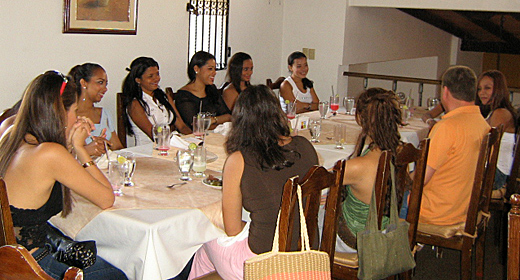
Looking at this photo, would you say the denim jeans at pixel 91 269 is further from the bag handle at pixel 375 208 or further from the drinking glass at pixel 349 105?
the drinking glass at pixel 349 105

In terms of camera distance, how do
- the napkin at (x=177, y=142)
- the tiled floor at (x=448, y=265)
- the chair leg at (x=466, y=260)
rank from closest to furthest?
the chair leg at (x=466, y=260) < the napkin at (x=177, y=142) < the tiled floor at (x=448, y=265)

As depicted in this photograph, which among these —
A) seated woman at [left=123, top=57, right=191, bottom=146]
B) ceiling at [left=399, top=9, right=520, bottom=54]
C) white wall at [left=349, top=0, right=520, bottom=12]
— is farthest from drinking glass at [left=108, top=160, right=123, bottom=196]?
ceiling at [left=399, top=9, right=520, bottom=54]

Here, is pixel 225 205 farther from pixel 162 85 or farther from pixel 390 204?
pixel 162 85

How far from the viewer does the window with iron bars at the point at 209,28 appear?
5.34 metres

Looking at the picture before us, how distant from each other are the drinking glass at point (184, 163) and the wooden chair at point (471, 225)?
1.18m

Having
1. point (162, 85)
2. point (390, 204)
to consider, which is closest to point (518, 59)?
point (162, 85)

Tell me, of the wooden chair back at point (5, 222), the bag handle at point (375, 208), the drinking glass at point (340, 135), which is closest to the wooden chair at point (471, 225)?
the bag handle at point (375, 208)

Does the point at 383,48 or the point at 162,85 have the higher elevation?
the point at 383,48

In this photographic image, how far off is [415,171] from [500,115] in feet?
5.01

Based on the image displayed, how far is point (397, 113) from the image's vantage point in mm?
2480

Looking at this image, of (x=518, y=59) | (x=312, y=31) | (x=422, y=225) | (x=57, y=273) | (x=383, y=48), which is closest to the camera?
(x=57, y=273)

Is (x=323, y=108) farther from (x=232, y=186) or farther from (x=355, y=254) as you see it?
(x=232, y=186)

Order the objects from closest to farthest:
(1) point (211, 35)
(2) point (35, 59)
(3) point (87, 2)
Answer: (2) point (35, 59) < (3) point (87, 2) < (1) point (211, 35)

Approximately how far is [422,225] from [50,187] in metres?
1.78
